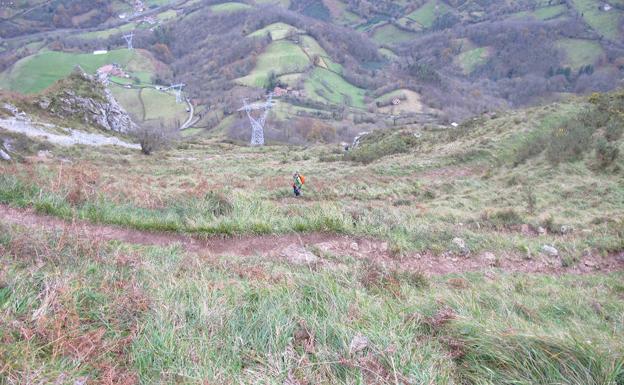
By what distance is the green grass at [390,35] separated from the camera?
560 ft

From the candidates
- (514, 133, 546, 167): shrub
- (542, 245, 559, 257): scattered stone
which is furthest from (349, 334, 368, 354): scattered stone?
(514, 133, 546, 167): shrub

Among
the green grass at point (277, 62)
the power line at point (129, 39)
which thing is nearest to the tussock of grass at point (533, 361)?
the green grass at point (277, 62)

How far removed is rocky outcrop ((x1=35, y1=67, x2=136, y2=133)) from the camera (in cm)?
3984

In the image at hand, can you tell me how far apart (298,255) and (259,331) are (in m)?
3.39

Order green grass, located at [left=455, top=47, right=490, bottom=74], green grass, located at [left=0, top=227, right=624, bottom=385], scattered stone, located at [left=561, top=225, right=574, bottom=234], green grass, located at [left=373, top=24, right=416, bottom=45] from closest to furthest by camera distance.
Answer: green grass, located at [left=0, top=227, right=624, bottom=385]
scattered stone, located at [left=561, top=225, right=574, bottom=234]
green grass, located at [left=455, top=47, right=490, bottom=74]
green grass, located at [left=373, top=24, right=416, bottom=45]

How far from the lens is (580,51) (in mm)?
124375

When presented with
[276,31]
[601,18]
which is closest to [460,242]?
[276,31]

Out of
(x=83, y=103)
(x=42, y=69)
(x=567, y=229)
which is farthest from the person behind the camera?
(x=42, y=69)

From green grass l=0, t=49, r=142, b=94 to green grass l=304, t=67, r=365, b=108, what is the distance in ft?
217

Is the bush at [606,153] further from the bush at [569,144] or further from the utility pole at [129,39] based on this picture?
the utility pole at [129,39]

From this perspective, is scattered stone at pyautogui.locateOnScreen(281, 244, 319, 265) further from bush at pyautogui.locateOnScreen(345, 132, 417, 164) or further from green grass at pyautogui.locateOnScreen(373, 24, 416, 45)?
green grass at pyautogui.locateOnScreen(373, 24, 416, 45)

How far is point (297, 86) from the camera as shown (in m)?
106

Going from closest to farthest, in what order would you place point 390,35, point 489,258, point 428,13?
point 489,258, point 390,35, point 428,13

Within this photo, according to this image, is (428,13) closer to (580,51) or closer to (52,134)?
(580,51)
